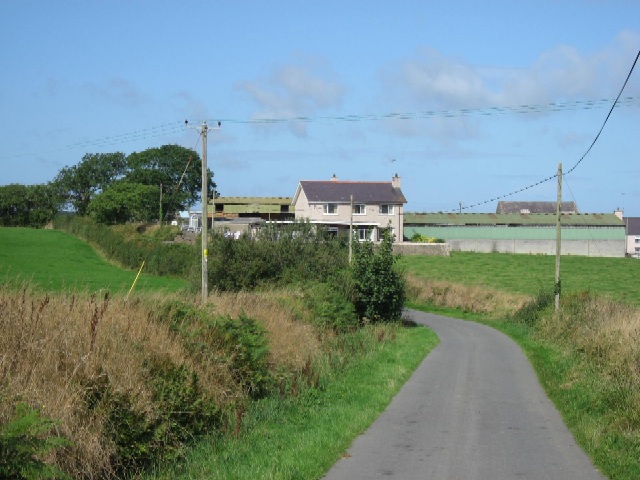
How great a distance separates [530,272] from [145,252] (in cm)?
3198

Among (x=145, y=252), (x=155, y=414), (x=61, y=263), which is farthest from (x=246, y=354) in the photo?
(x=145, y=252)

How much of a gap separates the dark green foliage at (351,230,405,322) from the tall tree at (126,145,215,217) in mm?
65849

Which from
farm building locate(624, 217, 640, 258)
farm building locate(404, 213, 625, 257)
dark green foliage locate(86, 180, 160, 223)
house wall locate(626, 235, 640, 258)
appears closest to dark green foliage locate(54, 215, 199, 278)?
dark green foliage locate(86, 180, 160, 223)

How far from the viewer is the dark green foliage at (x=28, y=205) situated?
107 meters

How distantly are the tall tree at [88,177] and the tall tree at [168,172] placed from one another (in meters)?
2.29

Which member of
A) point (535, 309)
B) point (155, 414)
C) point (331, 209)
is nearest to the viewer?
point (155, 414)

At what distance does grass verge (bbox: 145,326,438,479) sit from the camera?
1028 cm

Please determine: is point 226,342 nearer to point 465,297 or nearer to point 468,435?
point 468,435

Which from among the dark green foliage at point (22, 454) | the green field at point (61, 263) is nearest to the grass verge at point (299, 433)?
the dark green foliage at point (22, 454)

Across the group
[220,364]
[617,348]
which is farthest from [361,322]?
[220,364]

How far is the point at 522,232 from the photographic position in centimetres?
9594

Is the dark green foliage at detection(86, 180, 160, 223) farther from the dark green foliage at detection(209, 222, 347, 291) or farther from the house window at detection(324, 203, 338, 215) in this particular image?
the dark green foliage at detection(209, 222, 347, 291)

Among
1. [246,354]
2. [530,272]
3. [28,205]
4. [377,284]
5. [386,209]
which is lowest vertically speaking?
[246,354]

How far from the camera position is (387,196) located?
8988cm
